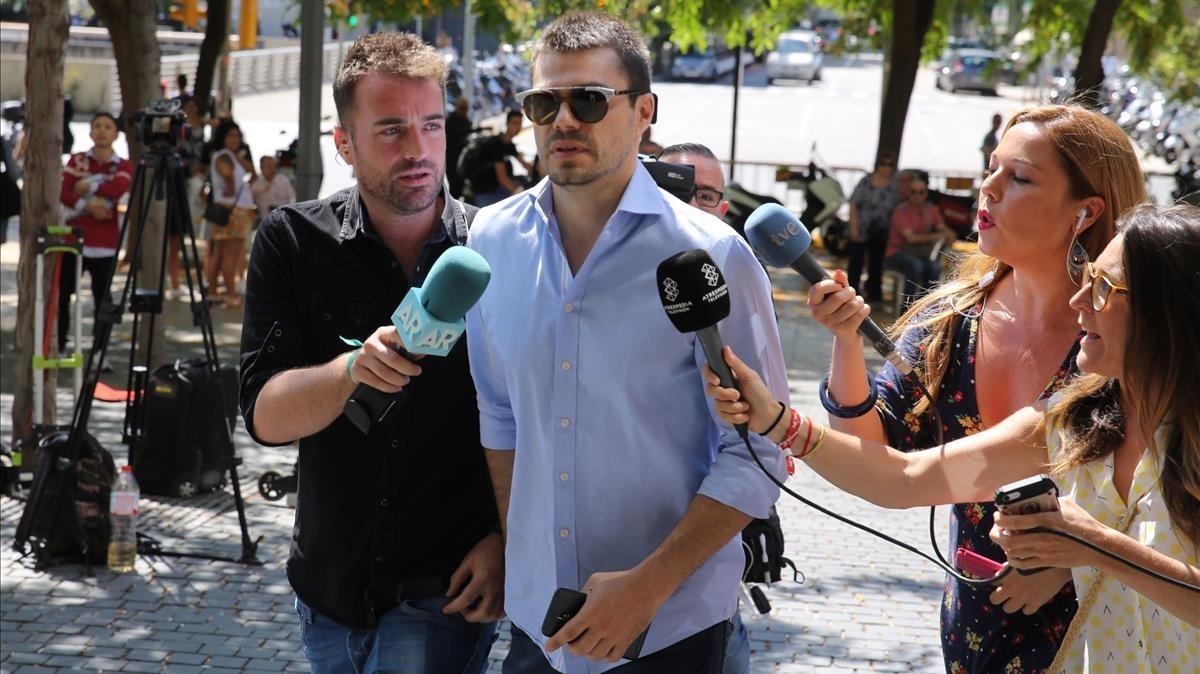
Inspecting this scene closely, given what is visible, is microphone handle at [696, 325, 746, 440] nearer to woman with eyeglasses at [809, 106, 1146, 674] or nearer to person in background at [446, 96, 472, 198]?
woman with eyeglasses at [809, 106, 1146, 674]

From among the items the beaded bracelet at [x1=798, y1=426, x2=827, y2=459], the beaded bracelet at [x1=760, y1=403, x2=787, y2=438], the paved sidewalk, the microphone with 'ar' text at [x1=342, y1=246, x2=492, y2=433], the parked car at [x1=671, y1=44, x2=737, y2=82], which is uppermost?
the parked car at [x1=671, y1=44, x2=737, y2=82]

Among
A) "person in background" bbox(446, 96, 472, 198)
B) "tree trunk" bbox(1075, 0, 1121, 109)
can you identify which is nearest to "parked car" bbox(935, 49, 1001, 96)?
"person in background" bbox(446, 96, 472, 198)

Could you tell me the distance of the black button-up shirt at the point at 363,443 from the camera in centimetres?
344

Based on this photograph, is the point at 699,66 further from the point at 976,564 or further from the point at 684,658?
the point at 684,658

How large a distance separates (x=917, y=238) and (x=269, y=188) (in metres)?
7.04

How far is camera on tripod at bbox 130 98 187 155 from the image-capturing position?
7.37 metres

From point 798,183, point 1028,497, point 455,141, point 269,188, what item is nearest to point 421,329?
point 1028,497

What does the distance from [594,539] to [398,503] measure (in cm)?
55

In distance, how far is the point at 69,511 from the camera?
7273 millimetres

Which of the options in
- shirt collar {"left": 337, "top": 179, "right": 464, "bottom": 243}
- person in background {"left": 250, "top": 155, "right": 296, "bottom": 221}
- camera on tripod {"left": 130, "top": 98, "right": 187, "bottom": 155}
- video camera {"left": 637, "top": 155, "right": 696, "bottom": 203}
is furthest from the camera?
person in background {"left": 250, "top": 155, "right": 296, "bottom": 221}

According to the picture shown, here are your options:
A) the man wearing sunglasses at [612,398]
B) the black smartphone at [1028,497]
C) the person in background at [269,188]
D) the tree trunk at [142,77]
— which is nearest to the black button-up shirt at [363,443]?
the man wearing sunglasses at [612,398]

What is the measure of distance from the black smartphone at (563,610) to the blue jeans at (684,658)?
0.34 ft

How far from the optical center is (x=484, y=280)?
9.02 ft

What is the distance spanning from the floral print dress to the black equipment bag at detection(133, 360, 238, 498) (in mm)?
5405
